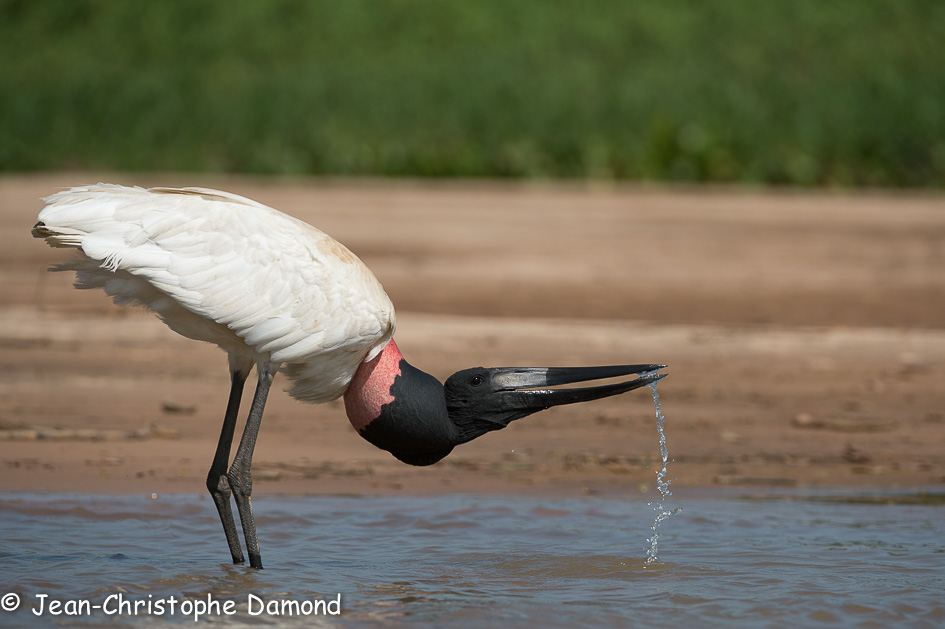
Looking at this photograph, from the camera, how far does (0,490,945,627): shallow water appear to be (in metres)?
3.97

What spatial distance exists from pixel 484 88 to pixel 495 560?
1337 cm

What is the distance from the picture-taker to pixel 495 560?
447cm

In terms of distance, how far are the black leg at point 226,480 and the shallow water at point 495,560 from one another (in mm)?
109

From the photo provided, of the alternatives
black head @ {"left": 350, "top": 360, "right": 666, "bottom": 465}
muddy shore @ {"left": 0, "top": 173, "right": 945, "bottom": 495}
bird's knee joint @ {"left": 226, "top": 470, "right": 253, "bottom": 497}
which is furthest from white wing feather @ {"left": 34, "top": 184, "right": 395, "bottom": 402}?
muddy shore @ {"left": 0, "top": 173, "right": 945, "bottom": 495}

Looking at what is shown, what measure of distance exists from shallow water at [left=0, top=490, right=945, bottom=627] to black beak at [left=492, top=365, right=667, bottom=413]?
61 cm

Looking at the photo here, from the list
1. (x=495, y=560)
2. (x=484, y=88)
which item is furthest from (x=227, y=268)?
(x=484, y=88)

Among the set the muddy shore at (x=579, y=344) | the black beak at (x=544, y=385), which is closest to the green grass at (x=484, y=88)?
the muddy shore at (x=579, y=344)

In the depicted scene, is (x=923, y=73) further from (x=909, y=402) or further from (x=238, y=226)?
(x=238, y=226)

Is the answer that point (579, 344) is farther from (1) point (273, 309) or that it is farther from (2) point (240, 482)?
(1) point (273, 309)

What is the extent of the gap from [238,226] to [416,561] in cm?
133

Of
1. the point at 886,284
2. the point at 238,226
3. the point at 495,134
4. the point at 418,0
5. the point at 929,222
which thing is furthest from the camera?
the point at 418,0

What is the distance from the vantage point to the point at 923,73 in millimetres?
17875

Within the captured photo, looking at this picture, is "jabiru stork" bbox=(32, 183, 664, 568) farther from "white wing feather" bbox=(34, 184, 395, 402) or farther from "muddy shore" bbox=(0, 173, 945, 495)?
"muddy shore" bbox=(0, 173, 945, 495)

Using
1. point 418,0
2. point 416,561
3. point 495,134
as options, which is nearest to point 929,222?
point 495,134
